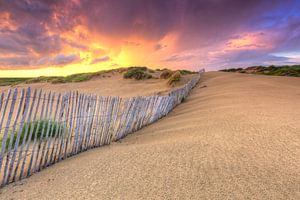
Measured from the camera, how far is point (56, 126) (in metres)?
4.70

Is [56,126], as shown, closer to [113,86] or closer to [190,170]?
[190,170]

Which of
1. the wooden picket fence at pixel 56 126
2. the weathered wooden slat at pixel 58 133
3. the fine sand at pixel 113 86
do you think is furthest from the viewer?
the fine sand at pixel 113 86

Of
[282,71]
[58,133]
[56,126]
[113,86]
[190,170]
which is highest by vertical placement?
[282,71]

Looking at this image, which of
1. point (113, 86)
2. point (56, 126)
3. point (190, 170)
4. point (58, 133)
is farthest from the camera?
point (113, 86)

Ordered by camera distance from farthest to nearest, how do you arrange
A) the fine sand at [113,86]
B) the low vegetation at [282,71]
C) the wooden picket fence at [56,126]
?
the low vegetation at [282,71] < the fine sand at [113,86] < the wooden picket fence at [56,126]

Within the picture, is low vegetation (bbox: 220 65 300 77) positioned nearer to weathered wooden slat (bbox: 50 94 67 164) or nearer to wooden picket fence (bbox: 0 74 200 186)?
wooden picket fence (bbox: 0 74 200 186)

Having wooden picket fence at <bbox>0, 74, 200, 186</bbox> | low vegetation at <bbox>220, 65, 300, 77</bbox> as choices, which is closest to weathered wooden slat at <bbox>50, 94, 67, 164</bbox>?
wooden picket fence at <bbox>0, 74, 200, 186</bbox>

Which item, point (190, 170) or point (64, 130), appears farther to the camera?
point (64, 130)

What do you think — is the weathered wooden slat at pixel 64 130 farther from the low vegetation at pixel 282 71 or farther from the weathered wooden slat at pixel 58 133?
the low vegetation at pixel 282 71

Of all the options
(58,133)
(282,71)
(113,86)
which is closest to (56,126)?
(58,133)

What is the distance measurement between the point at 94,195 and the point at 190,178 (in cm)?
132

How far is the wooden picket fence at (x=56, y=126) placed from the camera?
4027mm

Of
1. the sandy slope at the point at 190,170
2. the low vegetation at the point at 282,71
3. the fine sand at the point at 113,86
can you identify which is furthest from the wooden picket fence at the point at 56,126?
the low vegetation at the point at 282,71

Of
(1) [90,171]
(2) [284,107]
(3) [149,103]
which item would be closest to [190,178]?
(1) [90,171]
